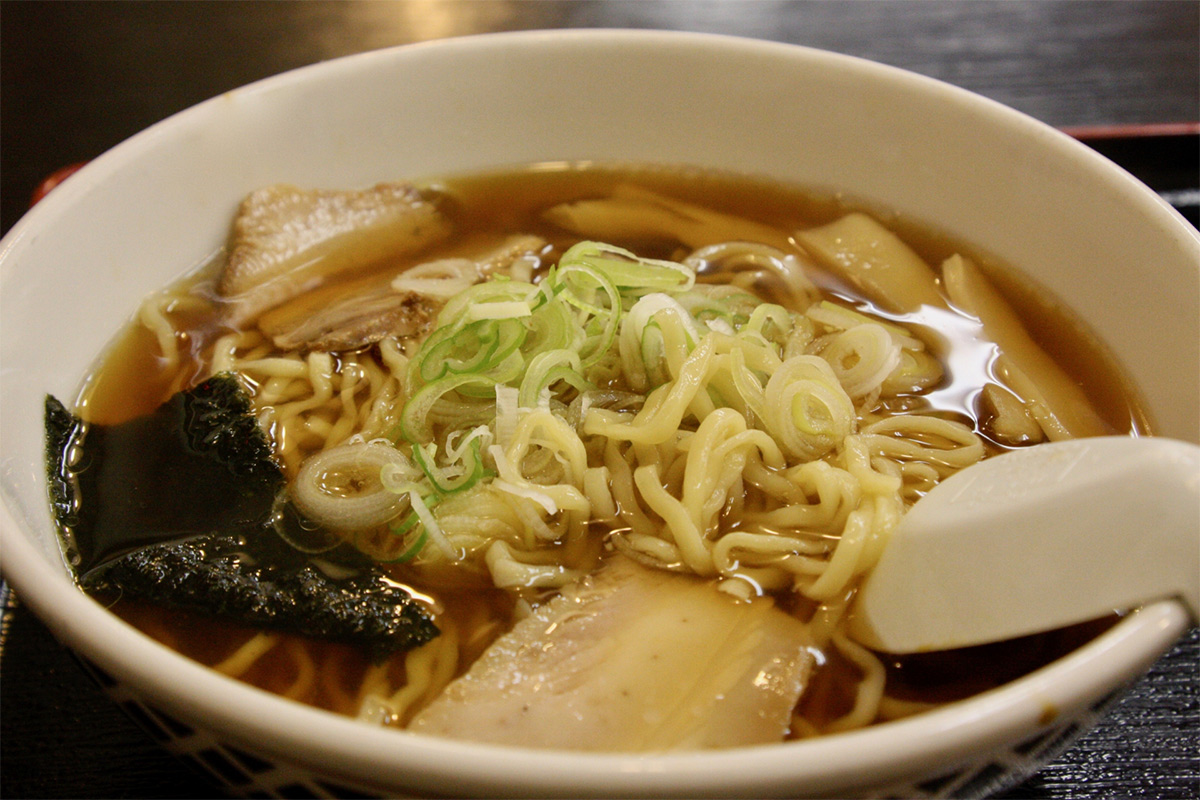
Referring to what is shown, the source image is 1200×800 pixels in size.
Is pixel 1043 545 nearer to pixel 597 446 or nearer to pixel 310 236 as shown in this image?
pixel 597 446

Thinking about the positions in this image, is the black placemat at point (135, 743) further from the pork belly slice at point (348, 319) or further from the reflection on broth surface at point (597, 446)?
the pork belly slice at point (348, 319)

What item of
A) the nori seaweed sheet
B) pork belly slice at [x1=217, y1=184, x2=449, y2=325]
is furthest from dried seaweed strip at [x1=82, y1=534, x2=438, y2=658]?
pork belly slice at [x1=217, y1=184, x2=449, y2=325]

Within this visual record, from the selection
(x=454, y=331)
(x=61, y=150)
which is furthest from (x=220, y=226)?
(x=61, y=150)

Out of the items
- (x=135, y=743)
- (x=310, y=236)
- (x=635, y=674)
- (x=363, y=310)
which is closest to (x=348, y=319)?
(x=363, y=310)

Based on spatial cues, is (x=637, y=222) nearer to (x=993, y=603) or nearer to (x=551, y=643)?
(x=551, y=643)

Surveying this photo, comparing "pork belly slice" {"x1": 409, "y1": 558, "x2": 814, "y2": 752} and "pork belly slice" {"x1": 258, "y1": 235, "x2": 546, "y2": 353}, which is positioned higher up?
"pork belly slice" {"x1": 258, "y1": 235, "x2": 546, "y2": 353}

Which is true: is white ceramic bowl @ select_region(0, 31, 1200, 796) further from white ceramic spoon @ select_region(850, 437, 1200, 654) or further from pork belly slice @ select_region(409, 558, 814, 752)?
pork belly slice @ select_region(409, 558, 814, 752)
